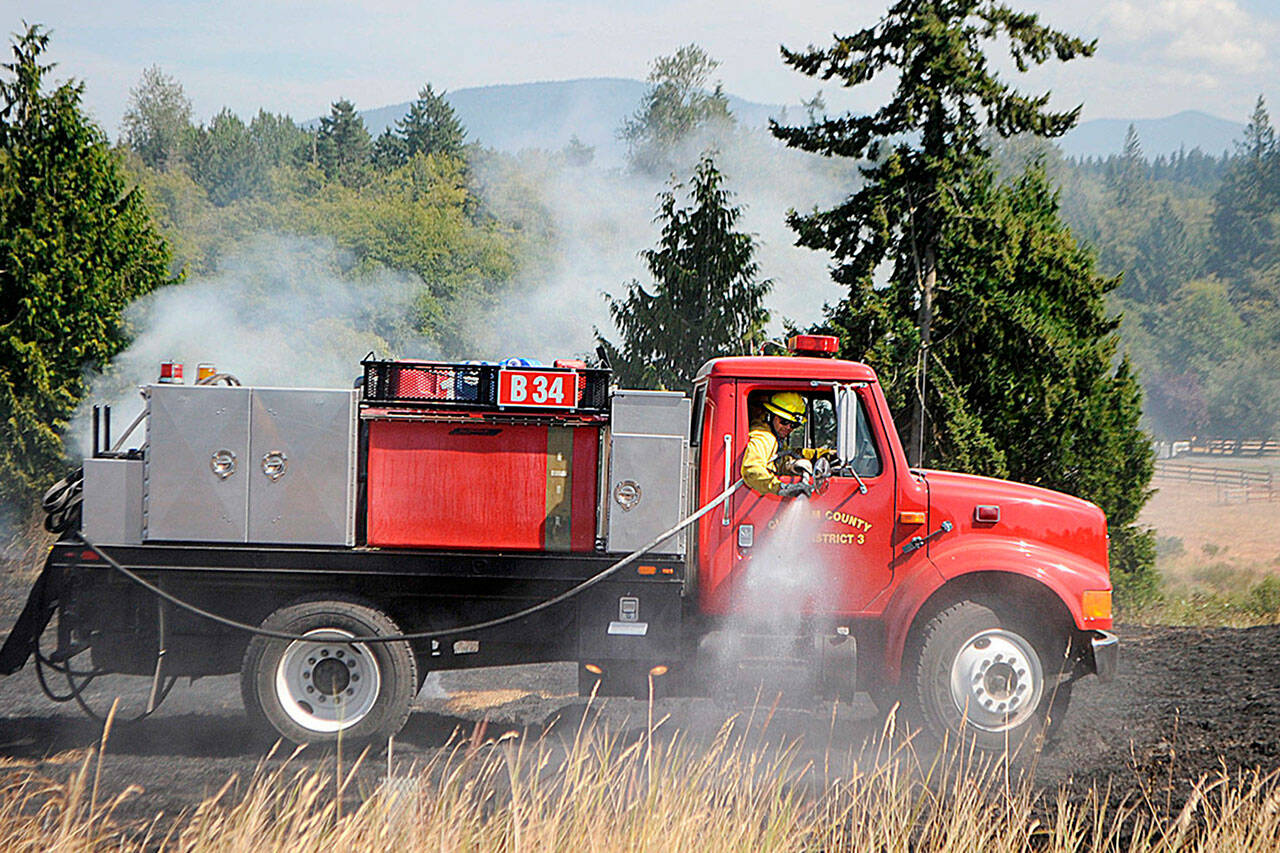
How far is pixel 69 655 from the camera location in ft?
24.5

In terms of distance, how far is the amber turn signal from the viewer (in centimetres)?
754

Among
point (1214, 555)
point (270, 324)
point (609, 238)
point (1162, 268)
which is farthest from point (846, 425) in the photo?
point (1162, 268)

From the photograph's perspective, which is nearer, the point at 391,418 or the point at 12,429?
the point at 391,418

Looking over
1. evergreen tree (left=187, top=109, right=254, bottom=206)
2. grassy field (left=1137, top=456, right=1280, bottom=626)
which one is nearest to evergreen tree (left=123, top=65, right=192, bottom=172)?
evergreen tree (left=187, top=109, right=254, bottom=206)

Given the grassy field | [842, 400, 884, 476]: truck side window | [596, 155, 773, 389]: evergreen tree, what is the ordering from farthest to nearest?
the grassy field, [596, 155, 773, 389]: evergreen tree, [842, 400, 884, 476]: truck side window

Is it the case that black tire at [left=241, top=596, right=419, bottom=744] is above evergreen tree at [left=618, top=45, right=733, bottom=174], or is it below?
below

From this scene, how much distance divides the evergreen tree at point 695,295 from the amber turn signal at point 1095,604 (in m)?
9.31

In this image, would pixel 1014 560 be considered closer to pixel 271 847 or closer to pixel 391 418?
pixel 391 418

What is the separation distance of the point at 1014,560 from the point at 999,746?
1.16 meters

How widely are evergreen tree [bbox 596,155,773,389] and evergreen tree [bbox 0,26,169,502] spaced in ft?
26.3

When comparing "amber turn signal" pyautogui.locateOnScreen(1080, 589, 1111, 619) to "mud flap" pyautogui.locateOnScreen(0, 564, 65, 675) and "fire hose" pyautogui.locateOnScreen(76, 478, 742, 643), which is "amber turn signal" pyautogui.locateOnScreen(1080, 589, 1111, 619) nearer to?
"fire hose" pyautogui.locateOnScreen(76, 478, 742, 643)

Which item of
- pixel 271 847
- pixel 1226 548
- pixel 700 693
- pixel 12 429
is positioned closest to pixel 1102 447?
pixel 700 693

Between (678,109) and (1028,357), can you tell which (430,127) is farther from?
(1028,357)

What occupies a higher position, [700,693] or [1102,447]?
[1102,447]
